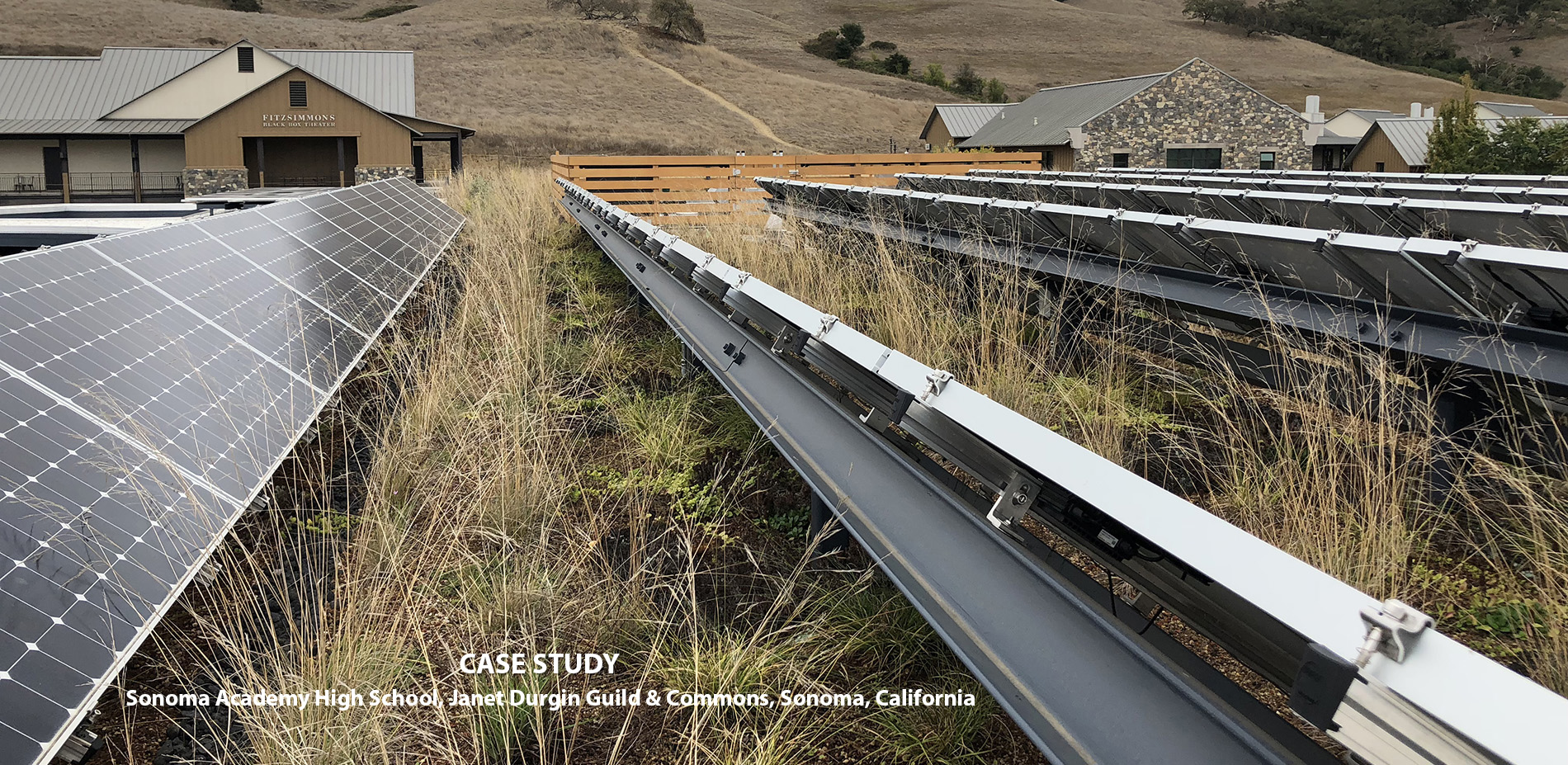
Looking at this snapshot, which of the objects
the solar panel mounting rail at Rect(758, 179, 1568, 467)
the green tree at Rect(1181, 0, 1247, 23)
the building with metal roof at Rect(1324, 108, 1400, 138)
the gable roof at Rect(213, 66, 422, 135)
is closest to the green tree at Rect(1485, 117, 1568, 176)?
the solar panel mounting rail at Rect(758, 179, 1568, 467)

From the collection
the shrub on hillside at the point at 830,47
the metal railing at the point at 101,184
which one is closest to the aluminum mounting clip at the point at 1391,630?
the metal railing at the point at 101,184

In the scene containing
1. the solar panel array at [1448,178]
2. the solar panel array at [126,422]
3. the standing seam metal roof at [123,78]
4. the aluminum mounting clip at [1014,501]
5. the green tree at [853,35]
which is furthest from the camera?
the green tree at [853,35]

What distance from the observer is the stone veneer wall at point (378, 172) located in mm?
37344

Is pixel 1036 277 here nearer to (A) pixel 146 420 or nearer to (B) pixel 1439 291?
(B) pixel 1439 291

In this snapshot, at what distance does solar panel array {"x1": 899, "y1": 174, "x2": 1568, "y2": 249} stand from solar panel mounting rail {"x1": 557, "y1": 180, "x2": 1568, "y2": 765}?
430cm

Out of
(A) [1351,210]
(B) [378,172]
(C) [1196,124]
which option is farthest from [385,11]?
(A) [1351,210]

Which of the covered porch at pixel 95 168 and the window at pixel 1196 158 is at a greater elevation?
the window at pixel 1196 158

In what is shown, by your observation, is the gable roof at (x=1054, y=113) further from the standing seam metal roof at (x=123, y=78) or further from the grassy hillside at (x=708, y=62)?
the standing seam metal roof at (x=123, y=78)

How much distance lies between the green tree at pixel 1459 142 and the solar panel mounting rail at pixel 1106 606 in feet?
99.5

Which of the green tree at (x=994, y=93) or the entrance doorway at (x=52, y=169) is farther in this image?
the green tree at (x=994, y=93)

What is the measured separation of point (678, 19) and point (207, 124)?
6276 cm

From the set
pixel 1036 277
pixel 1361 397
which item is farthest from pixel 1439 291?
pixel 1036 277

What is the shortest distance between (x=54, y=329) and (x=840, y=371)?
2.95 meters

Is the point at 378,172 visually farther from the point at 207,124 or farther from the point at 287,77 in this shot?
the point at 207,124
